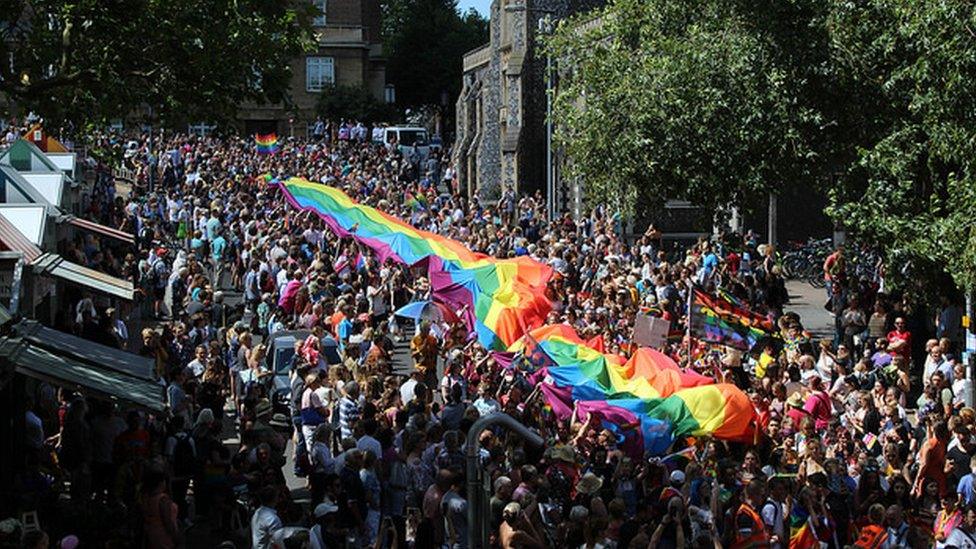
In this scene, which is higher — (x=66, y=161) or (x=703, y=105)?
(x=703, y=105)

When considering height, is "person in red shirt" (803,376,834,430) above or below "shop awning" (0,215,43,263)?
below

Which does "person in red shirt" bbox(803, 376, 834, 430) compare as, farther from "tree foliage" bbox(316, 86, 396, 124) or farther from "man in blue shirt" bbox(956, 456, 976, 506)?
"tree foliage" bbox(316, 86, 396, 124)

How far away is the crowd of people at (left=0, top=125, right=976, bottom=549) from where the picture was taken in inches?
533

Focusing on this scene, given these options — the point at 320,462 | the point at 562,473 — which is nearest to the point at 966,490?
the point at 562,473

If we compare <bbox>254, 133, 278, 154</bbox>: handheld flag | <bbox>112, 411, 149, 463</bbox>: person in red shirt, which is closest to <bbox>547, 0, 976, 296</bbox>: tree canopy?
<bbox>112, 411, 149, 463</bbox>: person in red shirt

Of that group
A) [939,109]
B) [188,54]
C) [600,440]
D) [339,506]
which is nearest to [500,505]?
[339,506]

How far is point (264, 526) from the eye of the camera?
1262 cm

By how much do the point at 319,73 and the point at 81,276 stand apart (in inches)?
2716

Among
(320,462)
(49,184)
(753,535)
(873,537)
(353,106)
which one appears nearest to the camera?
(753,535)

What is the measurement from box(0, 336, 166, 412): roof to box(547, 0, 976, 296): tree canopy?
968 centimetres

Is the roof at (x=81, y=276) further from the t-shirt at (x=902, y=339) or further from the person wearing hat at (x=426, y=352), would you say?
the t-shirt at (x=902, y=339)

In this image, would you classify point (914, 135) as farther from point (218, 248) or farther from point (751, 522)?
point (218, 248)

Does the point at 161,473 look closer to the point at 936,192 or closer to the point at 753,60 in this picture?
the point at 936,192

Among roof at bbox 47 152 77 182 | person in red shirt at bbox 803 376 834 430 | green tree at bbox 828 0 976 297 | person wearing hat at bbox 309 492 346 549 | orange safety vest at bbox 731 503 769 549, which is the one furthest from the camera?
roof at bbox 47 152 77 182
